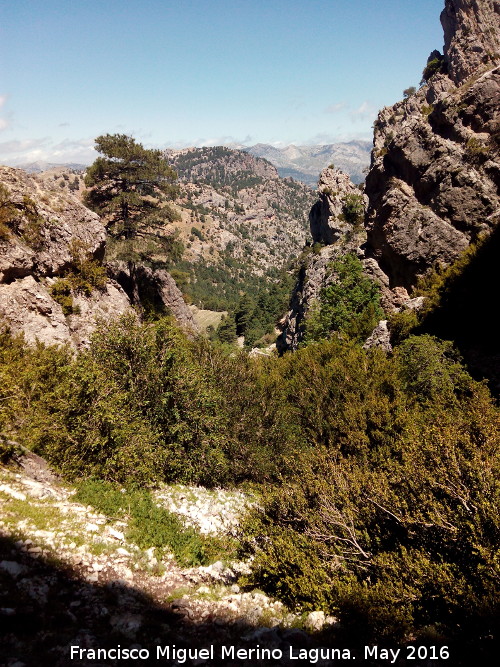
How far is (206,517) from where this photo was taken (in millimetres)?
12984

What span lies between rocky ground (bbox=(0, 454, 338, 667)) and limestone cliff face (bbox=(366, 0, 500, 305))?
3490cm

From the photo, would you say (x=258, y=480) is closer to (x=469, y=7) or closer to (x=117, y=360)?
(x=117, y=360)

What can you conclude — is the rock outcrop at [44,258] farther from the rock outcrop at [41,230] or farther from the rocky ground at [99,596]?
the rocky ground at [99,596]

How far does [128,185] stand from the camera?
3297cm

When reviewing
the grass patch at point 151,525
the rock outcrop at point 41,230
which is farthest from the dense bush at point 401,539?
the rock outcrop at point 41,230

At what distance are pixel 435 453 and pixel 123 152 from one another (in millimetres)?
32234

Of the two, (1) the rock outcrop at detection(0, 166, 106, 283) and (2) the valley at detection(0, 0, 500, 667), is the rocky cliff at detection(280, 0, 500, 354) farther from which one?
(1) the rock outcrop at detection(0, 166, 106, 283)

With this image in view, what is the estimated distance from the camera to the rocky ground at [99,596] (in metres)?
6.05

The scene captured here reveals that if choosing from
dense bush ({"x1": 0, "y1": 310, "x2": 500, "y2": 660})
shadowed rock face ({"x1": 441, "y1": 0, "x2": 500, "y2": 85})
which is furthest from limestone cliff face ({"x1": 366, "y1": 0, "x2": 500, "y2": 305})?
shadowed rock face ({"x1": 441, "y1": 0, "x2": 500, "y2": 85})

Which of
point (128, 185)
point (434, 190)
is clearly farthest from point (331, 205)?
point (128, 185)

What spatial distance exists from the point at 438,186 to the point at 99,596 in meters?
41.5

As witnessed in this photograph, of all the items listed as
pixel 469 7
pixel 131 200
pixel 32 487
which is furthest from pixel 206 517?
pixel 469 7

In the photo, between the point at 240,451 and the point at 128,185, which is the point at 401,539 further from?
the point at 128,185

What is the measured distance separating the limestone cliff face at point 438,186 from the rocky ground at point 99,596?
115 feet
